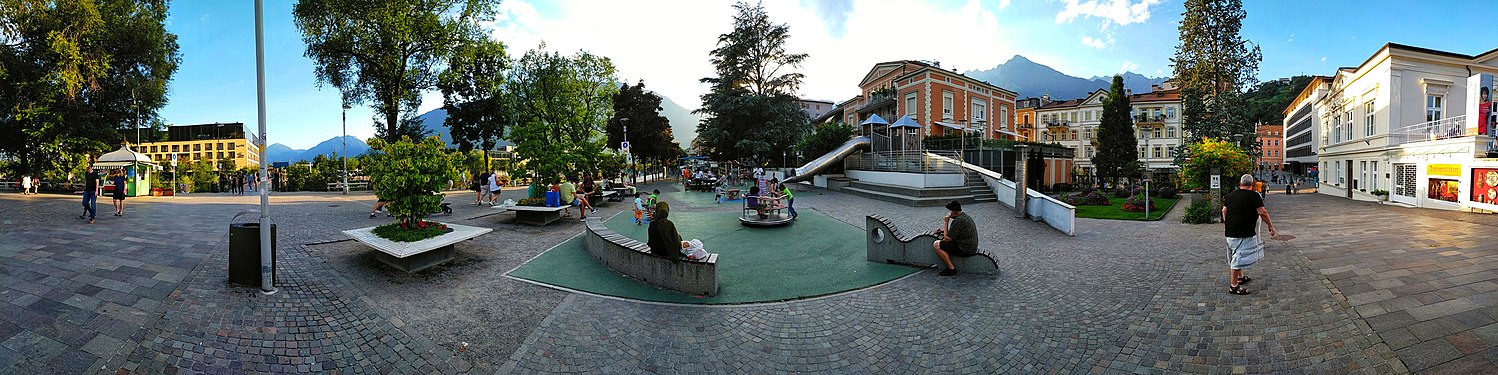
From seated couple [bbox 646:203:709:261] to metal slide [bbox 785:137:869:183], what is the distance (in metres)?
19.4

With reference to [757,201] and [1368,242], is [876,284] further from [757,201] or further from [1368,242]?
[1368,242]

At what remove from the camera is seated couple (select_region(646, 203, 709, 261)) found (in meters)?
6.60

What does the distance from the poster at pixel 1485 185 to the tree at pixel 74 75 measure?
44.2m

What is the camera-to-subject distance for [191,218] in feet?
39.4

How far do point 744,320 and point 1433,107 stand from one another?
28.7 meters

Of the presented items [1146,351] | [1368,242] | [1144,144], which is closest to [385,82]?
[1146,351]

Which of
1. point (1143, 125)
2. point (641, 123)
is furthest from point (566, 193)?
point (1143, 125)

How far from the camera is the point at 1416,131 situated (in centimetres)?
1850

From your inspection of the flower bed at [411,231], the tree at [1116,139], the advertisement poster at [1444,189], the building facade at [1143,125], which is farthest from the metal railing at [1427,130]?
the building facade at [1143,125]

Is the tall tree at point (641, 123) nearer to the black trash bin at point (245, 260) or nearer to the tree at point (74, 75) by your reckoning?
the tree at point (74, 75)

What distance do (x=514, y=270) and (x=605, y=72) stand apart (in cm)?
3200

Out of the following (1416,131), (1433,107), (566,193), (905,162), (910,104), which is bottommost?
(566,193)

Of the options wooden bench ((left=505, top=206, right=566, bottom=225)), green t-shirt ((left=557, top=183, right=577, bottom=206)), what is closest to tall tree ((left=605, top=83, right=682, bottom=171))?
green t-shirt ((left=557, top=183, right=577, bottom=206))

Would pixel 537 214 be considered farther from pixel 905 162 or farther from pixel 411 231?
pixel 905 162
